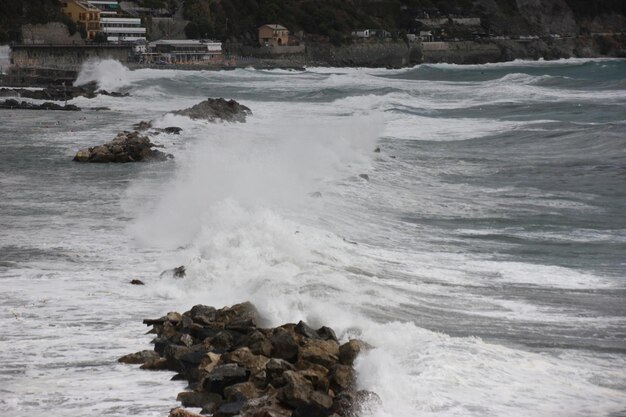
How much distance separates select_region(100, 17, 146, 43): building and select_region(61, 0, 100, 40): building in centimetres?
83

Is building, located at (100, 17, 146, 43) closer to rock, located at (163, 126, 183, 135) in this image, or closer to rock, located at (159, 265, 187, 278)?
rock, located at (163, 126, 183, 135)

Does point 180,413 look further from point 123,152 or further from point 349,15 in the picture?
point 349,15

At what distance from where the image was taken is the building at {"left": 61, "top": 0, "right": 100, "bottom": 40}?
10350 centimetres

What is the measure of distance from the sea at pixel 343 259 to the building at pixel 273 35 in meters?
80.3

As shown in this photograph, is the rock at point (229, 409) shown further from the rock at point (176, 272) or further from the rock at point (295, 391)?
the rock at point (176, 272)

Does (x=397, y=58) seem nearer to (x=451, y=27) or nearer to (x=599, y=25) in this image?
(x=451, y=27)

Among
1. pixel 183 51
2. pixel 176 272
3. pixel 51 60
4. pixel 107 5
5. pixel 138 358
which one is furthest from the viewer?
pixel 107 5

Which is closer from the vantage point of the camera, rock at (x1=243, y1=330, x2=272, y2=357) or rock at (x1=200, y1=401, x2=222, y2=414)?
rock at (x1=200, y1=401, x2=222, y2=414)

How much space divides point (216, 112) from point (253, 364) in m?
34.3

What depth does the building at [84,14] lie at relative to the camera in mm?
103500

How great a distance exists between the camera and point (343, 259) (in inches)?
672

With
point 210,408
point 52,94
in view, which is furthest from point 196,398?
point 52,94

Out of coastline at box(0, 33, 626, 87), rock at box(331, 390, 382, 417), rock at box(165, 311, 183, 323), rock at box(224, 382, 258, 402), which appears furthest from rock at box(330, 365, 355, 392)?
coastline at box(0, 33, 626, 87)

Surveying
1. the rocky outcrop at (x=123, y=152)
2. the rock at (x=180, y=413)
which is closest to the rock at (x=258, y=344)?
the rock at (x=180, y=413)
